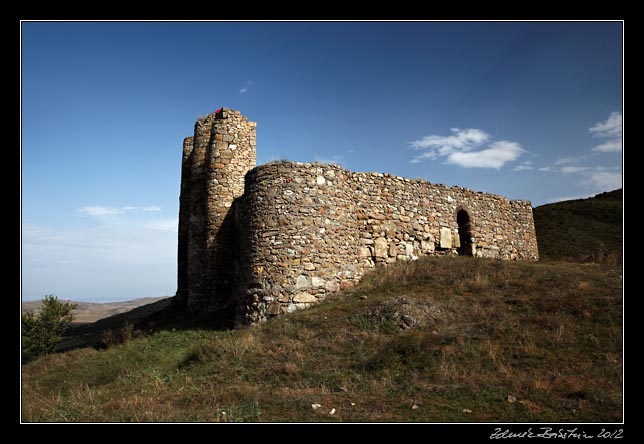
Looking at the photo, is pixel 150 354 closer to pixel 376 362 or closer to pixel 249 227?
pixel 249 227

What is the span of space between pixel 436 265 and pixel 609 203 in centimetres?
3354

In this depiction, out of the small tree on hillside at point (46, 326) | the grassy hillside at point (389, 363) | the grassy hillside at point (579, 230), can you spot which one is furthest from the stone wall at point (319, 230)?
the grassy hillside at point (579, 230)

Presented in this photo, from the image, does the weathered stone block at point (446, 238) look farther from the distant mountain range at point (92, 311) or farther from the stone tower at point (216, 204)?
the distant mountain range at point (92, 311)

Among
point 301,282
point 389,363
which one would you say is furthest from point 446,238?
point 389,363

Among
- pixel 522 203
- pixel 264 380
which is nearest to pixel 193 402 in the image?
pixel 264 380

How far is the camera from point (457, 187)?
18828mm

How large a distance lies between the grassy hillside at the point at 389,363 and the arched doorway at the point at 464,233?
484 cm

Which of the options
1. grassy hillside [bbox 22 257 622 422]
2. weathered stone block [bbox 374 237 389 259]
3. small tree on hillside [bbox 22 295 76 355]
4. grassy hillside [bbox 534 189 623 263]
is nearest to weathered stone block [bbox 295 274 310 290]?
grassy hillside [bbox 22 257 622 422]

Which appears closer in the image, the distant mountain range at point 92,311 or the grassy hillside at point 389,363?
the grassy hillside at point 389,363

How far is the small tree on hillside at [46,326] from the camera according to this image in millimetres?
17422

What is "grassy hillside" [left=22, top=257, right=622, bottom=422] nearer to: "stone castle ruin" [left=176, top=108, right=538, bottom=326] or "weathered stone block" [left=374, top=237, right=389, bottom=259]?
"stone castle ruin" [left=176, top=108, right=538, bottom=326]

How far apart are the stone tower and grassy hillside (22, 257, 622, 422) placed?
3.08m

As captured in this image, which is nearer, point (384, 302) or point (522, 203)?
point (384, 302)

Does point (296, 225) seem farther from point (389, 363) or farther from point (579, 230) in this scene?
point (579, 230)
